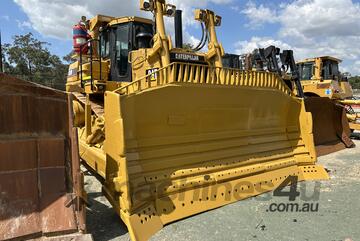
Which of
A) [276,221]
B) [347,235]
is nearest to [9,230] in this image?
[276,221]

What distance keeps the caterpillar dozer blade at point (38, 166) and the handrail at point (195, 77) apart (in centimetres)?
78

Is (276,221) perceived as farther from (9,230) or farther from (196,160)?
(9,230)

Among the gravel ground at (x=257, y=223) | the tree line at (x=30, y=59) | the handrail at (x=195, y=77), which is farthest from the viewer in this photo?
the tree line at (x=30, y=59)

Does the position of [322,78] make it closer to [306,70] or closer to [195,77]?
[306,70]

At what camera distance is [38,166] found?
Answer: 3.35 m

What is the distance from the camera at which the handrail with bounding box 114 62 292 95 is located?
154 inches

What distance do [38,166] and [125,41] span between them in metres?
3.52

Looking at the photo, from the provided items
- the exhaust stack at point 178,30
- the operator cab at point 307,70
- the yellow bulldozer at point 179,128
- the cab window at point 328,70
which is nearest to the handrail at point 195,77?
the yellow bulldozer at point 179,128

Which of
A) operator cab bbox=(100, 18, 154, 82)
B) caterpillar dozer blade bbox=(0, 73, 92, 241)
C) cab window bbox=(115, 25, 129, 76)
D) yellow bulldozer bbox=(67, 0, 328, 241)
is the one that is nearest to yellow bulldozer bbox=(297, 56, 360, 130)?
yellow bulldozer bbox=(67, 0, 328, 241)

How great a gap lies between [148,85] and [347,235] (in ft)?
8.66

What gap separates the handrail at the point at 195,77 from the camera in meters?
3.91

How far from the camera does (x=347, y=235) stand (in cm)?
349

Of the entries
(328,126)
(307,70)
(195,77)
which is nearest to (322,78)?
(307,70)

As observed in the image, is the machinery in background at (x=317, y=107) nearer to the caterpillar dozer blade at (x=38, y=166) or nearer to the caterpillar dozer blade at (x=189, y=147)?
the caterpillar dozer blade at (x=189, y=147)
